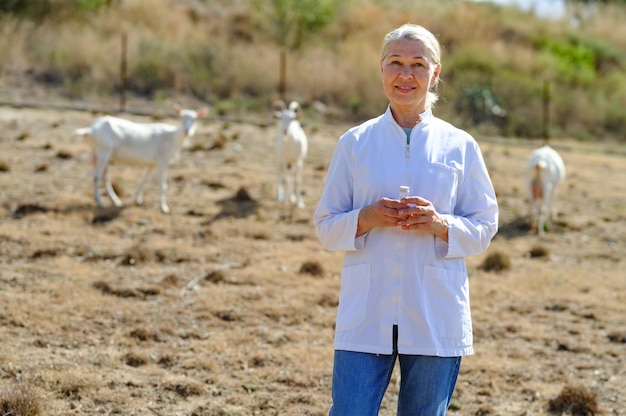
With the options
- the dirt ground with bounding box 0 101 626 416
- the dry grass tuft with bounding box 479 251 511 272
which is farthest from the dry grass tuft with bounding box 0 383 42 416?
the dry grass tuft with bounding box 479 251 511 272

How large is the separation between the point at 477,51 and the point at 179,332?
27.3 metres

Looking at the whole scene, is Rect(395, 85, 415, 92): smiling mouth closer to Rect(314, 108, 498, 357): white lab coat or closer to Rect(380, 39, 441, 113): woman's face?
Rect(380, 39, 441, 113): woman's face

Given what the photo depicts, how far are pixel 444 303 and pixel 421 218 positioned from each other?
1.12 ft

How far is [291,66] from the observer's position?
2761 centimetres

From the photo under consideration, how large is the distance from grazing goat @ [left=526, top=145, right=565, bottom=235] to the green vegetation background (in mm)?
12196

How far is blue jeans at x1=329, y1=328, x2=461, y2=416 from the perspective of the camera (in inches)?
125

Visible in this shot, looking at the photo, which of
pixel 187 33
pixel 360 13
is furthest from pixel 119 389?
pixel 360 13

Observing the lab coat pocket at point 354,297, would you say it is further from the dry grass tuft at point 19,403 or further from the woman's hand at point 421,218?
the dry grass tuft at point 19,403

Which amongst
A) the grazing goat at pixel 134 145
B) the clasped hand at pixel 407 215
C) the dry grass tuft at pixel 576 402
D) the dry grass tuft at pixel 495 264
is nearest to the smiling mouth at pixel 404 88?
the clasped hand at pixel 407 215

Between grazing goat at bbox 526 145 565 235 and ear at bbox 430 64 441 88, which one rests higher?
ear at bbox 430 64 441 88

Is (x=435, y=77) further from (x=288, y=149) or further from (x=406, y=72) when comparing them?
(x=288, y=149)

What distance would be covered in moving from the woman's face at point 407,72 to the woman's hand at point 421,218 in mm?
426

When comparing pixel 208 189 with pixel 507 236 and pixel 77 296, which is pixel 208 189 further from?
pixel 77 296

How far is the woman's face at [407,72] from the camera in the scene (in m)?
3.27
